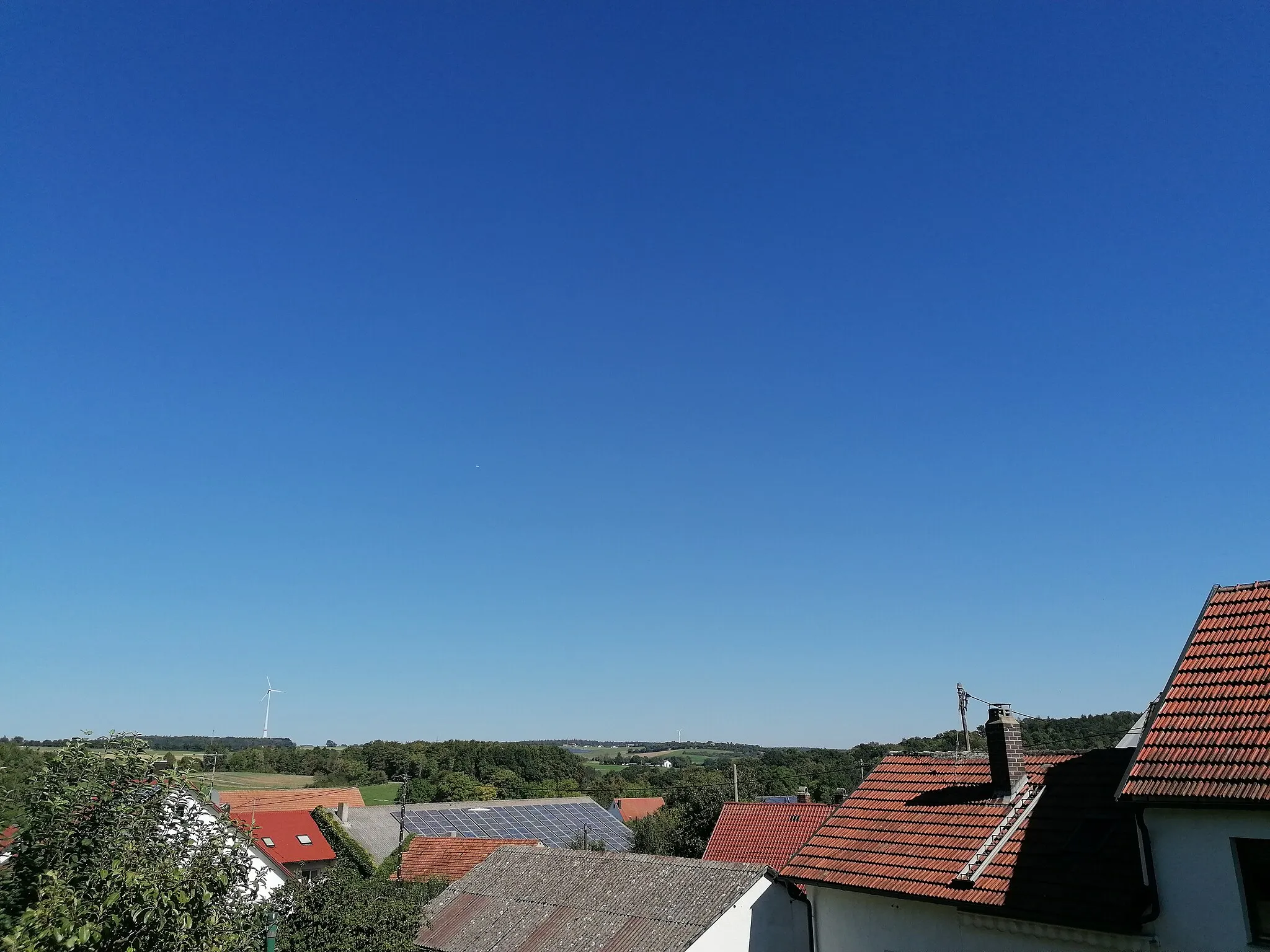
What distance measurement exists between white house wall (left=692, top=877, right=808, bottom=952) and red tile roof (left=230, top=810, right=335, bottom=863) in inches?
1316

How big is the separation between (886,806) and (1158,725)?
840 cm

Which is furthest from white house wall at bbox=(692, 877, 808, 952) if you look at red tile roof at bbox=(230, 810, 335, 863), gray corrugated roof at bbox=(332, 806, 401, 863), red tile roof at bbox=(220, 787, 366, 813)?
red tile roof at bbox=(220, 787, 366, 813)

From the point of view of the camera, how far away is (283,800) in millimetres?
64438

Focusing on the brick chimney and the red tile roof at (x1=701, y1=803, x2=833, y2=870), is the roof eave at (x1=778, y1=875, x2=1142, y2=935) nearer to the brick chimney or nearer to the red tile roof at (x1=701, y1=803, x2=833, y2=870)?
→ the brick chimney

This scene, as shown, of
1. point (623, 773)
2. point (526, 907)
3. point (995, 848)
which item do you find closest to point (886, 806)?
point (995, 848)

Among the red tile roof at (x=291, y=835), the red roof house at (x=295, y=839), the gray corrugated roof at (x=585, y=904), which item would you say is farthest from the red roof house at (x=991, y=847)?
the red tile roof at (x=291, y=835)

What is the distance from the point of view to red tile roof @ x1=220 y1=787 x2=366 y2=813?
61.2 meters

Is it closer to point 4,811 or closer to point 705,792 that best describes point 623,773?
point 705,792

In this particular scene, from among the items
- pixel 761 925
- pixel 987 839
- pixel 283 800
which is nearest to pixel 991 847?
pixel 987 839

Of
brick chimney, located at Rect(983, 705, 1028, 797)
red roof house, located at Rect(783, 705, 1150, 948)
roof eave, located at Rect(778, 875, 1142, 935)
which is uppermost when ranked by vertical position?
brick chimney, located at Rect(983, 705, 1028, 797)

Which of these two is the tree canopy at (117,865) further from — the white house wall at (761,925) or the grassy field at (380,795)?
the grassy field at (380,795)

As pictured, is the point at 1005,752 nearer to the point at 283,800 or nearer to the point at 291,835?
the point at 291,835

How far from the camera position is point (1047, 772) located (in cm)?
1925

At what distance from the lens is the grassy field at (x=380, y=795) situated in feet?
296
